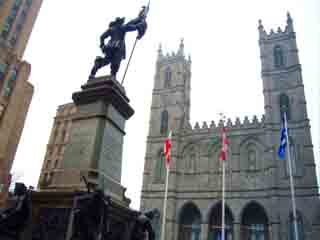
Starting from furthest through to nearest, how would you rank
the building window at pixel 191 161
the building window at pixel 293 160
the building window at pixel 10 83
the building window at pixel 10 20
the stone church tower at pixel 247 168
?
the building window at pixel 191 161, the building window at pixel 293 160, the stone church tower at pixel 247 168, the building window at pixel 10 20, the building window at pixel 10 83

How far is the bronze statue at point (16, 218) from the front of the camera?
3.85 m

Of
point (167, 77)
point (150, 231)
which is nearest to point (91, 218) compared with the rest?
point (150, 231)

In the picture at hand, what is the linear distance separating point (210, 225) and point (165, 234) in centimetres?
527

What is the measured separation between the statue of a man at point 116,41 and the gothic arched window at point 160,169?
105 feet

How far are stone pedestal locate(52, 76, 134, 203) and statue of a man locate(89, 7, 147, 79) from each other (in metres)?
0.43

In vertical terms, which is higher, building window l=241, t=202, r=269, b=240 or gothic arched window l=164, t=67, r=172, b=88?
gothic arched window l=164, t=67, r=172, b=88

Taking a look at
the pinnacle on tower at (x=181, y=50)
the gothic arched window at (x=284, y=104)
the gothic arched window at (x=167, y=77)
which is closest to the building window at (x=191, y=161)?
the gothic arched window at (x=167, y=77)

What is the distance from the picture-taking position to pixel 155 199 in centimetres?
3581

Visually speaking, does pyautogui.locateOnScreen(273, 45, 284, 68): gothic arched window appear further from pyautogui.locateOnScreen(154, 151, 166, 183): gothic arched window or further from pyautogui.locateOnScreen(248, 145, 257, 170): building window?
pyautogui.locateOnScreen(154, 151, 166, 183): gothic arched window

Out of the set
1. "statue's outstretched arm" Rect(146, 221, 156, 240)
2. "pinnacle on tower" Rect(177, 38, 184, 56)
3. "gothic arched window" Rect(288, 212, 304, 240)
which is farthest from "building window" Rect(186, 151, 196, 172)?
"statue's outstretched arm" Rect(146, 221, 156, 240)

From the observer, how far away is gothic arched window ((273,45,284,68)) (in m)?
37.3

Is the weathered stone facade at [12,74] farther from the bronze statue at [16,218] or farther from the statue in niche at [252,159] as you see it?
the statue in niche at [252,159]

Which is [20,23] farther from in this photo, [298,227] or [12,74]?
[298,227]

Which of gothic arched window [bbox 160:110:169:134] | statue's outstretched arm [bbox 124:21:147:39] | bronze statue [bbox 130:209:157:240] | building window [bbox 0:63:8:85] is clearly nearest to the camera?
bronze statue [bbox 130:209:157:240]
